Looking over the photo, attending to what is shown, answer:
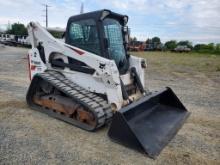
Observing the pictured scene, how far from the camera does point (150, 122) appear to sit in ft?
15.8

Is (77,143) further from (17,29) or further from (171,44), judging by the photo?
(17,29)

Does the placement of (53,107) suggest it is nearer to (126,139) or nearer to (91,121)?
(91,121)

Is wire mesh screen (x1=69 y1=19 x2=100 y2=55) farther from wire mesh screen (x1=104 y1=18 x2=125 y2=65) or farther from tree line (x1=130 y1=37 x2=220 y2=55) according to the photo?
tree line (x1=130 y1=37 x2=220 y2=55)

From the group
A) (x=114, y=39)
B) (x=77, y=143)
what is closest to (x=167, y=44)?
(x=114, y=39)

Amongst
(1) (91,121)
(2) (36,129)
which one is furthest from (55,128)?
(1) (91,121)

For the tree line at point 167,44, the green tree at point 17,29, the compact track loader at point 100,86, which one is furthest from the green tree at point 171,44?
the compact track loader at point 100,86

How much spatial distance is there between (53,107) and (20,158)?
72.7 inches

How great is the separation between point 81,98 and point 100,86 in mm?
453

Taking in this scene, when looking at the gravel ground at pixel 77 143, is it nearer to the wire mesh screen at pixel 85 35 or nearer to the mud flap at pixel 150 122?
the mud flap at pixel 150 122

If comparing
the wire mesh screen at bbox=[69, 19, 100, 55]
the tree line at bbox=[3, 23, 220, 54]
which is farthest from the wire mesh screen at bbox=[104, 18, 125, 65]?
the tree line at bbox=[3, 23, 220, 54]

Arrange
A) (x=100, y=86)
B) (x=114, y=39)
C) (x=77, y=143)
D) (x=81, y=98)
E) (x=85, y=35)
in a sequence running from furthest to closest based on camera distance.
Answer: (x=114, y=39) → (x=85, y=35) → (x=100, y=86) → (x=81, y=98) → (x=77, y=143)

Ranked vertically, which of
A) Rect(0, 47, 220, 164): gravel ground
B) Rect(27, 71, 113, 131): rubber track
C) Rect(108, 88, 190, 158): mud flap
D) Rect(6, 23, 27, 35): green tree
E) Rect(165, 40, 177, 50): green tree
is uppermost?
Rect(6, 23, 27, 35): green tree

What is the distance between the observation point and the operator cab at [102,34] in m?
5.07

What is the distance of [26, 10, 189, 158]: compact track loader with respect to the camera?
14.5 ft
